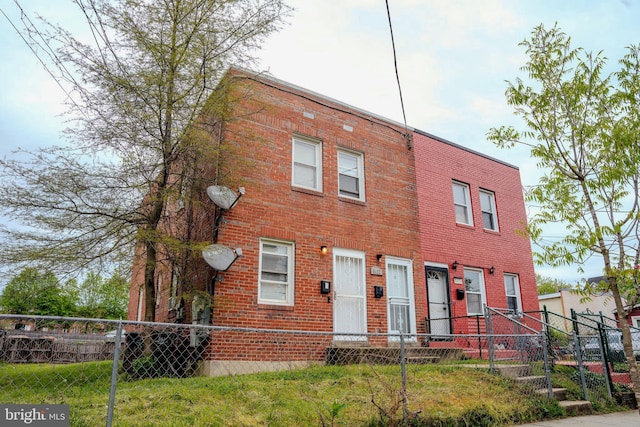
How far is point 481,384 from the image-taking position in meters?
6.53

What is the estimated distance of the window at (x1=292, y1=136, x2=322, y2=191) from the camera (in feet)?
32.8

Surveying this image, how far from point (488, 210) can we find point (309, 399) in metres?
10.4

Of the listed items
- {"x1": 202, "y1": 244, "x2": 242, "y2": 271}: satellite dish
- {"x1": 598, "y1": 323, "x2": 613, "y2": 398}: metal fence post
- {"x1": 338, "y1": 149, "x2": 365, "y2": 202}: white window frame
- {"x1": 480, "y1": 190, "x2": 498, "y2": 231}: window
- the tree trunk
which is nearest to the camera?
the tree trunk

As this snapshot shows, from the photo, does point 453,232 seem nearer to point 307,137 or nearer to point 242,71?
point 307,137

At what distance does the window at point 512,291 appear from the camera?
1314 centimetres

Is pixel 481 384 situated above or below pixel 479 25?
below

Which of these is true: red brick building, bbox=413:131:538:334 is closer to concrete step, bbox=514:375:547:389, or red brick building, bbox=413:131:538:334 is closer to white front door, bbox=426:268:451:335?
white front door, bbox=426:268:451:335

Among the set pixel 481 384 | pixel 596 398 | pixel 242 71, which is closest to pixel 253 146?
pixel 242 71

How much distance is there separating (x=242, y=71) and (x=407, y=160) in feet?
16.9

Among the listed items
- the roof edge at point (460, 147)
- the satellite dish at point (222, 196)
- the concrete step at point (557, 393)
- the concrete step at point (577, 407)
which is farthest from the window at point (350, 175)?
the concrete step at point (577, 407)

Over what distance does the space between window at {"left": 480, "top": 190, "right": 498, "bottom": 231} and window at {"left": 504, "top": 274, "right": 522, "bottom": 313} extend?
5.17 feet

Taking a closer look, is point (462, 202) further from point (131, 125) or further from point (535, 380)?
point (131, 125)

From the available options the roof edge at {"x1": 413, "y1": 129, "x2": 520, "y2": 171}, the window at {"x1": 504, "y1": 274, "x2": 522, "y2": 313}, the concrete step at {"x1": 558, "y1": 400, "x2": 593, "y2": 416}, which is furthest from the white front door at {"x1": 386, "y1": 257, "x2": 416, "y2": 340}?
the window at {"x1": 504, "y1": 274, "x2": 522, "y2": 313}

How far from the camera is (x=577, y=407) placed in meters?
6.84
